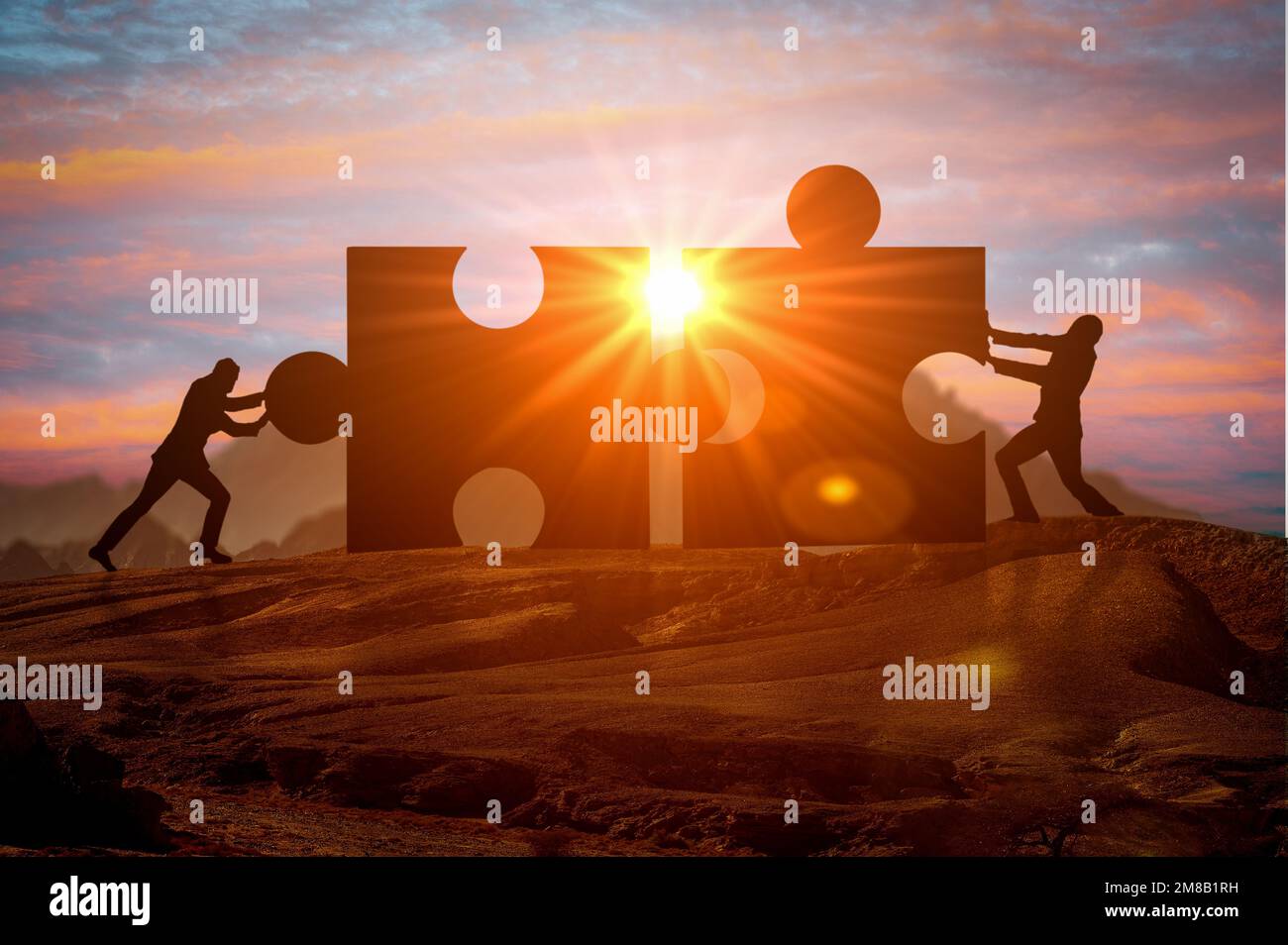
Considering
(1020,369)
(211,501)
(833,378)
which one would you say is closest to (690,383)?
(833,378)

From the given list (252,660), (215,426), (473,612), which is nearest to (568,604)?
(473,612)

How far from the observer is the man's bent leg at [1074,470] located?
14750mm

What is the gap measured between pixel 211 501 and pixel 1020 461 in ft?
33.6

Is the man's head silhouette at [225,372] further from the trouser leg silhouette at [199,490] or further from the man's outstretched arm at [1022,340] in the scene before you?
the man's outstretched arm at [1022,340]

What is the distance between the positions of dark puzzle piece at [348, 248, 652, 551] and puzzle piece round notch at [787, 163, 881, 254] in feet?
5.92

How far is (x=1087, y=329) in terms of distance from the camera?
14727 mm

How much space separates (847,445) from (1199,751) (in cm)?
452

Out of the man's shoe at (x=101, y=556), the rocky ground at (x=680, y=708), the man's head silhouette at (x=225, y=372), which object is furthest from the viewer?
the man's shoe at (x=101, y=556)

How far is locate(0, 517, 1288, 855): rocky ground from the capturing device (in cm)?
1005

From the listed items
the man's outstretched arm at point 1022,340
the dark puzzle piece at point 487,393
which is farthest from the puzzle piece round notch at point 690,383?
the man's outstretched arm at point 1022,340

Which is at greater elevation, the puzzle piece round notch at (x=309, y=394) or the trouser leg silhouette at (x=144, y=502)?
the puzzle piece round notch at (x=309, y=394)

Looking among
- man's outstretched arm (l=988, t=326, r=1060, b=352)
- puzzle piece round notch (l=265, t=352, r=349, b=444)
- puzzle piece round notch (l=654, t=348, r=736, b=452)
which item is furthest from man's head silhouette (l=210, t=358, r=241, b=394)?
man's outstretched arm (l=988, t=326, r=1060, b=352)

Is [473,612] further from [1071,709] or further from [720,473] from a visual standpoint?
[1071,709]

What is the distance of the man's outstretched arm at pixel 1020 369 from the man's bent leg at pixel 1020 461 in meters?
0.64
